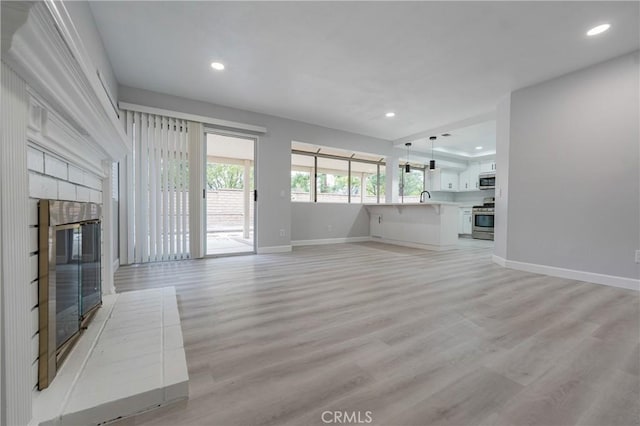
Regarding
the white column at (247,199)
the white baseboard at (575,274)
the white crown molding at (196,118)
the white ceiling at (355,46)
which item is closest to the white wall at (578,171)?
the white baseboard at (575,274)

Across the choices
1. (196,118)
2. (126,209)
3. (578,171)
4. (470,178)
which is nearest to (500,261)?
(578,171)

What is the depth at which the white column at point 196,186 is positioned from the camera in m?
3.93

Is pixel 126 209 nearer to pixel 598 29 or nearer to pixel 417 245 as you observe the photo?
pixel 417 245

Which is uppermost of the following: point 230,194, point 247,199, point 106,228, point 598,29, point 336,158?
point 598,29

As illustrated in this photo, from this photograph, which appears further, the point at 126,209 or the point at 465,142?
the point at 465,142

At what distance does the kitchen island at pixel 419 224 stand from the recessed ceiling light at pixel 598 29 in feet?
9.18

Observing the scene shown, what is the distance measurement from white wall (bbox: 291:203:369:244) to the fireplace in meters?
4.05

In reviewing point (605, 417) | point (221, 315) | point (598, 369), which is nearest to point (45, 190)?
point (221, 315)

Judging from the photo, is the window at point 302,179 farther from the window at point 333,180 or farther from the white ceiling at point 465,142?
the white ceiling at point 465,142

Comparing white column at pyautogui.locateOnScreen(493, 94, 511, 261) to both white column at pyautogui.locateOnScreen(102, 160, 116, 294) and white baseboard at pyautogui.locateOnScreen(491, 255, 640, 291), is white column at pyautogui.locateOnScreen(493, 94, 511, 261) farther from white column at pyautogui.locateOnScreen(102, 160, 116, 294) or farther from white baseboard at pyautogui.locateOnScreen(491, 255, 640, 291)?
white column at pyautogui.locateOnScreen(102, 160, 116, 294)

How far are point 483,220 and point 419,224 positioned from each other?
283cm

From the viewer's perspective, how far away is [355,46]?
2.65 meters

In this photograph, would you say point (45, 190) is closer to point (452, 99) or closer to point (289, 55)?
point (289, 55)

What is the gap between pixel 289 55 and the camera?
281cm
